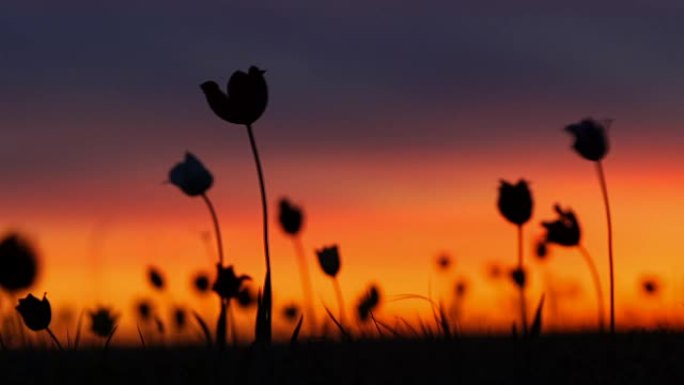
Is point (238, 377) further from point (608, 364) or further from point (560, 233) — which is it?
point (560, 233)

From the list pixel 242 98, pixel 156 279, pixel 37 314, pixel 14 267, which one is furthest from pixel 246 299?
pixel 242 98

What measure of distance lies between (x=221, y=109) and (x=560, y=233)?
198cm

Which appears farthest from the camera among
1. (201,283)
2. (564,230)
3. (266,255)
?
(201,283)

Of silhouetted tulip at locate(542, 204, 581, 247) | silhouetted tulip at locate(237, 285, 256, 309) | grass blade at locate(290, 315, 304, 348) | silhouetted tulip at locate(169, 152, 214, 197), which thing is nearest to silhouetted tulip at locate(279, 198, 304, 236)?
silhouetted tulip at locate(237, 285, 256, 309)

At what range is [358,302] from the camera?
25.0ft

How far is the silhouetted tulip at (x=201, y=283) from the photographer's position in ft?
34.5

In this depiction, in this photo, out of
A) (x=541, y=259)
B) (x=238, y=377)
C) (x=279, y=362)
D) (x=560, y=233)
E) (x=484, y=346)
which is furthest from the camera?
(x=541, y=259)

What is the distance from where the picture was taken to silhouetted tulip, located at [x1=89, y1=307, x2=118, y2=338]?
6.93m

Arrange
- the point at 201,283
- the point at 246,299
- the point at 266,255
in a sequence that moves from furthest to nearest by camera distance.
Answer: the point at 201,283 < the point at 246,299 < the point at 266,255

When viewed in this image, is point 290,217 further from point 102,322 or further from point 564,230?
point 564,230

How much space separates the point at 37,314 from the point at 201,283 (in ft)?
18.0

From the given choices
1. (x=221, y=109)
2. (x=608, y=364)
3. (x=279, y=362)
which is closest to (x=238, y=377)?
(x=279, y=362)

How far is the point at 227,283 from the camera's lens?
224 inches

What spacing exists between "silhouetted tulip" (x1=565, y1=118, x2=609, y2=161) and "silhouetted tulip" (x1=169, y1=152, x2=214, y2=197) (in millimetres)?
1887
